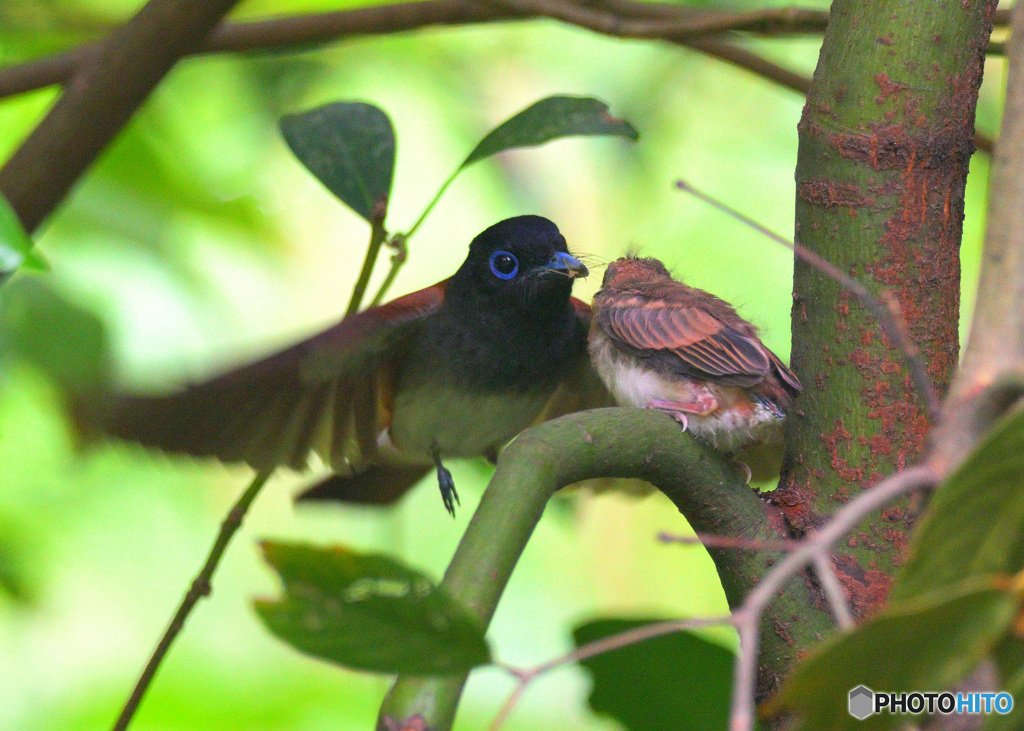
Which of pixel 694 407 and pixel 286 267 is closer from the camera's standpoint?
pixel 694 407

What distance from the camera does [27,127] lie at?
2998 millimetres

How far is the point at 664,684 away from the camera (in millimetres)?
1609

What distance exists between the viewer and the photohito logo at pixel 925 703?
66cm

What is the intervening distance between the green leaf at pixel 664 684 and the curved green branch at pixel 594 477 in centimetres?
39

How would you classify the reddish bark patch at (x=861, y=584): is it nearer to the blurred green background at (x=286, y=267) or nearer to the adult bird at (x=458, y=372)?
the adult bird at (x=458, y=372)

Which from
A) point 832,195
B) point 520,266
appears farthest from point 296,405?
point 832,195

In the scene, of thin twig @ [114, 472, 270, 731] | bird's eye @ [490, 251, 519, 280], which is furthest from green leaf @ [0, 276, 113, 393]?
bird's eye @ [490, 251, 519, 280]

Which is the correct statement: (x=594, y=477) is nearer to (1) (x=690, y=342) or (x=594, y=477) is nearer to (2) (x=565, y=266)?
(1) (x=690, y=342)

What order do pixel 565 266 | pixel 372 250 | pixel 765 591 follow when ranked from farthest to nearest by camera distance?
1. pixel 565 266
2. pixel 372 250
3. pixel 765 591

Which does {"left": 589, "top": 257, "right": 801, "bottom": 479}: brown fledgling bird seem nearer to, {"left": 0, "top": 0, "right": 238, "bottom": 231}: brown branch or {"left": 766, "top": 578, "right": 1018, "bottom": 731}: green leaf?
{"left": 766, "top": 578, "right": 1018, "bottom": 731}: green leaf

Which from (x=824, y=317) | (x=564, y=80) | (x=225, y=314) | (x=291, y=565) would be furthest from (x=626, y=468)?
(x=564, y=80)

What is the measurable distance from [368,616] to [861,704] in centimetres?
33

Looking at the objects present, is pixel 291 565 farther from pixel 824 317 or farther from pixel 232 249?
pixel 232 249

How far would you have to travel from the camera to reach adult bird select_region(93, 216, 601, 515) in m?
1.95
